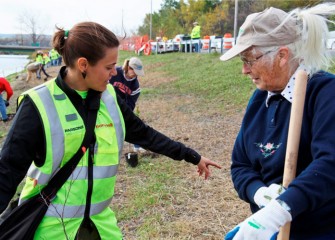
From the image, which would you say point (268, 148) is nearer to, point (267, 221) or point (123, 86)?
point (267, 221)

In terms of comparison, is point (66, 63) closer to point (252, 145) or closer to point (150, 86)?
point (252, 145)

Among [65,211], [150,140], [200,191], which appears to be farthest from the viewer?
[200,191]

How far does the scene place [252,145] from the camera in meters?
1.67

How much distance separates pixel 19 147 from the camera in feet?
5.53

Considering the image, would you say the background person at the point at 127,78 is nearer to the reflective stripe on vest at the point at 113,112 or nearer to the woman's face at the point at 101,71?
the reflective stripe on vest at the point at 113,112

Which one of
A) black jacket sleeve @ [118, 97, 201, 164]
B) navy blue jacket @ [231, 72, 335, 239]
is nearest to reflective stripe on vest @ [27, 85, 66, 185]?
black jacket sleeve @ [118, 97, 201, 164]

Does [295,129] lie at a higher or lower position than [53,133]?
Answer: higher

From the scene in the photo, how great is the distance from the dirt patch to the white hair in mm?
2225

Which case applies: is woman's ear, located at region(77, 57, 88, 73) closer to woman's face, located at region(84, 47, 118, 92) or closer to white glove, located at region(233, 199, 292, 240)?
woman's face, located at region(84, 47, 118, 92)

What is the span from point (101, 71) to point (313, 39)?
3.13 feet

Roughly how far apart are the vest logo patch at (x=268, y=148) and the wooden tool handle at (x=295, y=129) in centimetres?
12

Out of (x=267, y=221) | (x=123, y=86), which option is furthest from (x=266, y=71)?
(x=123, y=86)

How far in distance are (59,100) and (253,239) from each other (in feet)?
3.45

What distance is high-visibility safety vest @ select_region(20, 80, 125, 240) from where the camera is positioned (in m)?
1.76
